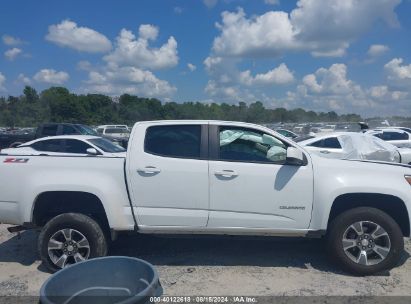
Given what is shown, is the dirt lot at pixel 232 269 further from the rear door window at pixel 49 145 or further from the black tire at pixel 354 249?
the rear door window at pixel 49 145

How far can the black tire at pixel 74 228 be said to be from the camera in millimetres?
5148

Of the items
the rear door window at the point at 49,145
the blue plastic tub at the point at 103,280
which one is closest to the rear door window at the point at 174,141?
the blue plastic tub at the point at 103,280

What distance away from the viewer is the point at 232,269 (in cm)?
528

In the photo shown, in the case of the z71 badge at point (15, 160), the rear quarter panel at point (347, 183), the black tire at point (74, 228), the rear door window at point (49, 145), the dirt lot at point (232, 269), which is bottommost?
the dirt lot at point (232, 269)

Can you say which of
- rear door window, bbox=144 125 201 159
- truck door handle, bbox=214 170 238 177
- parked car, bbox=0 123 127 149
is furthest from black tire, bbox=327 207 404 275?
parked car, bbox=0 123 127 149

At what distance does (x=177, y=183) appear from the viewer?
512 centimetres

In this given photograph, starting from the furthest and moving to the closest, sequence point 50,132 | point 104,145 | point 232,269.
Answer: point 50,132 < point 104,145 < point 232,269

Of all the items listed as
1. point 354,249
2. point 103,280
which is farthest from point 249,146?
point 103,280

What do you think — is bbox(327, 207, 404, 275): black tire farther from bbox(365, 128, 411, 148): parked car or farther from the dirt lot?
bbox(365, 128, 411, 148): parked car

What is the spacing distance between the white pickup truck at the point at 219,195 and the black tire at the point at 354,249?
0.01 m

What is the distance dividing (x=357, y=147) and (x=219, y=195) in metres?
7.05

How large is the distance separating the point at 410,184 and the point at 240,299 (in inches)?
99.3

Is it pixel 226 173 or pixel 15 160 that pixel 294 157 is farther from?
pixel 15 160

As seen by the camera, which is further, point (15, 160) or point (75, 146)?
point (75, 146)
